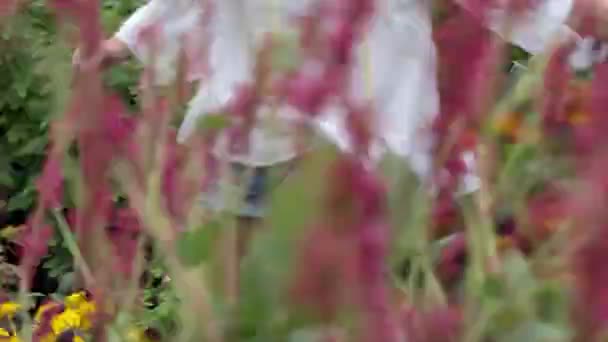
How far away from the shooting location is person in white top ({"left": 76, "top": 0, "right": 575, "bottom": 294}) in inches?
28.0

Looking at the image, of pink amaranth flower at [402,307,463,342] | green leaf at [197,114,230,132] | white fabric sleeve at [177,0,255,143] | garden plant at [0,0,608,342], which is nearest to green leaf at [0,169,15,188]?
white fabric sleeve at [177,0,255,143]

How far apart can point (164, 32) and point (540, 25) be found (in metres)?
0.33

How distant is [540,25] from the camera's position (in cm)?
105

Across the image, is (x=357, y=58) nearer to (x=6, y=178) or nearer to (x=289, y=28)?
(x=289, y=28)

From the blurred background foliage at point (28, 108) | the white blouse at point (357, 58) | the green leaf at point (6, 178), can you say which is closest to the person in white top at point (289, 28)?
the white blouse at point (357, 58)

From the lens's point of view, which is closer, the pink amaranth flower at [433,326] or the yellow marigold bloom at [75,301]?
the pink amaranth flower at [433,326]

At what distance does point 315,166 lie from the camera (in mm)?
521

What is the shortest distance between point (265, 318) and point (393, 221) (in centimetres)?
9

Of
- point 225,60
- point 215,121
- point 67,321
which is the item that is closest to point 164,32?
point 215,121

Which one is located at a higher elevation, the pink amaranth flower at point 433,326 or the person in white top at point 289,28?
the person in white top at point 289,28

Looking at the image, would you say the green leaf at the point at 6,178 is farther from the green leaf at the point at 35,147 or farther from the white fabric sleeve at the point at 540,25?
the white fabric sleeve at the point at 540,25

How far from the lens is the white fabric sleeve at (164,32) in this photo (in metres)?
0.83

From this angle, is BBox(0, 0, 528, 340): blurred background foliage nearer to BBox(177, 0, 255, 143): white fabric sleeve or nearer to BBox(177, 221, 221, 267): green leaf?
BBox(177, 0, 255, 143): white fabric sleeve

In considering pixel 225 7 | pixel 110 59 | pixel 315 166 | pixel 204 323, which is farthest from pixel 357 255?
pixel 110 59
